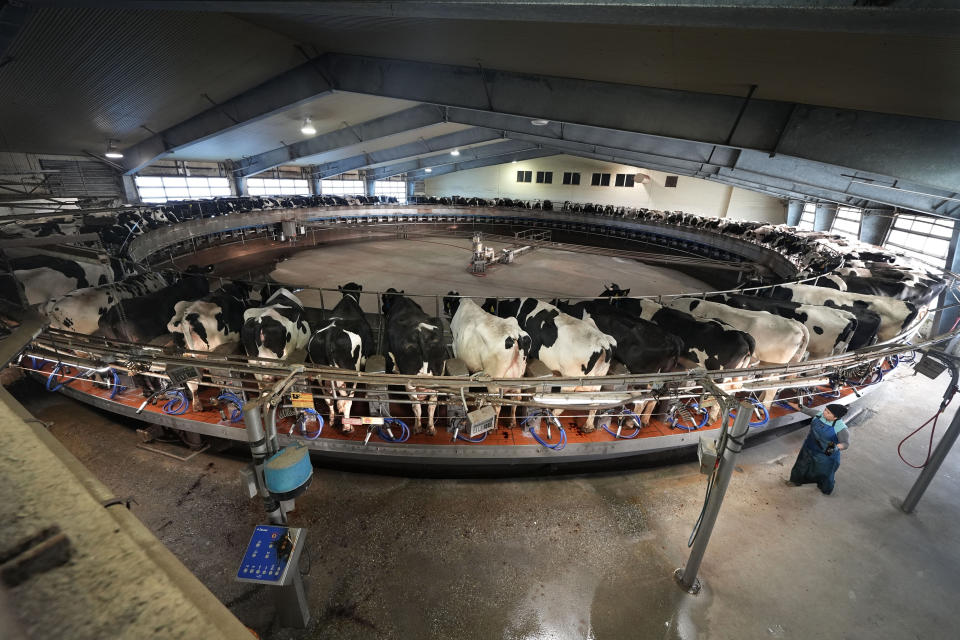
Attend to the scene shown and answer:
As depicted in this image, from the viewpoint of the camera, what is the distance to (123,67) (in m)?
9.11

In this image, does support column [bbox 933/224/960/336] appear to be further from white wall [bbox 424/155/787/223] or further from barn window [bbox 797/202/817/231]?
white wall [bbox 424/155/787/223]

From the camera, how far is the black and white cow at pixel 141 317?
20.6 ft

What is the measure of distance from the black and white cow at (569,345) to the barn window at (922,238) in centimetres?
1508

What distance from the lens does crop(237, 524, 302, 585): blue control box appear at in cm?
297

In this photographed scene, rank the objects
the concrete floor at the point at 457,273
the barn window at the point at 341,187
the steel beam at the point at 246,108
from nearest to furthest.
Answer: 1. the steel beam at the point at 246,108
2. the concrete floor at the point at 457,273
3. the barn window at the point at 341,187

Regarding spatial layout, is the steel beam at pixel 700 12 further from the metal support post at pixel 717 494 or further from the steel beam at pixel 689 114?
the steel beam at pixel 689 114

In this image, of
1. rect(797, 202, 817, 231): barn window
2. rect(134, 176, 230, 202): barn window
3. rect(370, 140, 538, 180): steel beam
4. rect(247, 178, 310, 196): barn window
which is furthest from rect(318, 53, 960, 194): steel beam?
rect(797, 202, 817, 231): barn window

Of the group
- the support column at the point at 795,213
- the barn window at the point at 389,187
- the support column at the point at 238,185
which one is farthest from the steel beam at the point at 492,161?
the support column at the point at 795,213

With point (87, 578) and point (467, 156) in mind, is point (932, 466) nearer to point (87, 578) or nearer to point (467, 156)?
point (87, 578)

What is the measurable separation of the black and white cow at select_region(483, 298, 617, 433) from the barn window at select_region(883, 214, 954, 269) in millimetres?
15077

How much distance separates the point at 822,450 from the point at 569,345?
3353mm

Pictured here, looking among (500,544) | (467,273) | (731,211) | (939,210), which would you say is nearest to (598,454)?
(500,544)

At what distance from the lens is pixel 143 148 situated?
1582 cm

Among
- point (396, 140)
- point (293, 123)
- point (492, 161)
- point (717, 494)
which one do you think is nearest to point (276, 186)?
point (396, 140)
